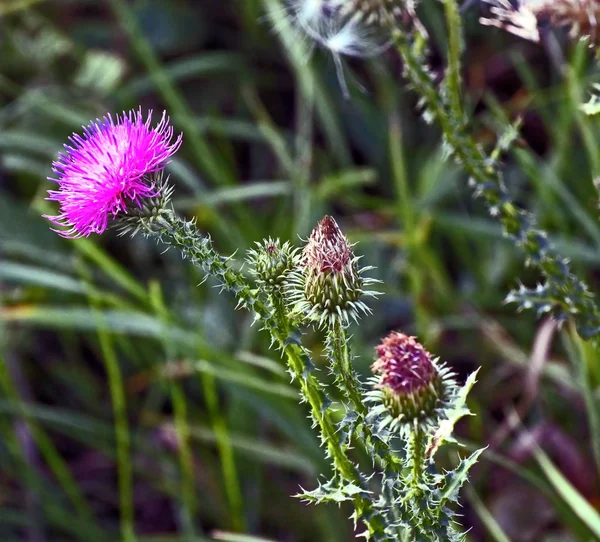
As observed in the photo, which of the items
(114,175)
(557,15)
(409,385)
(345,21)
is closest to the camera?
(409,385)

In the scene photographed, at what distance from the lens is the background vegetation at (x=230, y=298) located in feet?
6.27

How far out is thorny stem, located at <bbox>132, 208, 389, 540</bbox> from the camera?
94 cm

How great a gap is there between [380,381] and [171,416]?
5.00ft

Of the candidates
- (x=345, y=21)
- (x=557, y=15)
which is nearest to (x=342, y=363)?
(x=557, y=15)

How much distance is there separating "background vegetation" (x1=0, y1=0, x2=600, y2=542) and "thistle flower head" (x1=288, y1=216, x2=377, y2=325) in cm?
42

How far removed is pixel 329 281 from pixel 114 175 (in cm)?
30

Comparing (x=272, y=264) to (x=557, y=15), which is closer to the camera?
(x=272, y=264)

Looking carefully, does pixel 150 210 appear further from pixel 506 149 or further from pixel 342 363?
pixel 506 149

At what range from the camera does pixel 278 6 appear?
2.49m

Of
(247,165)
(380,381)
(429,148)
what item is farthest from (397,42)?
(247,165)

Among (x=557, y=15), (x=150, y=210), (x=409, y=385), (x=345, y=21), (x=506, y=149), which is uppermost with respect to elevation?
(x=345, y=21)

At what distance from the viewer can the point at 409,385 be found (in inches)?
35.8

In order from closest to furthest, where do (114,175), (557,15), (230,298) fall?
(114,175) < (557,15) < (230,298)

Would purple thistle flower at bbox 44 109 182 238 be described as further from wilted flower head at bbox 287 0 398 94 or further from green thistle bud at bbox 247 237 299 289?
wilted flower head at bbox 287 0 398 94
